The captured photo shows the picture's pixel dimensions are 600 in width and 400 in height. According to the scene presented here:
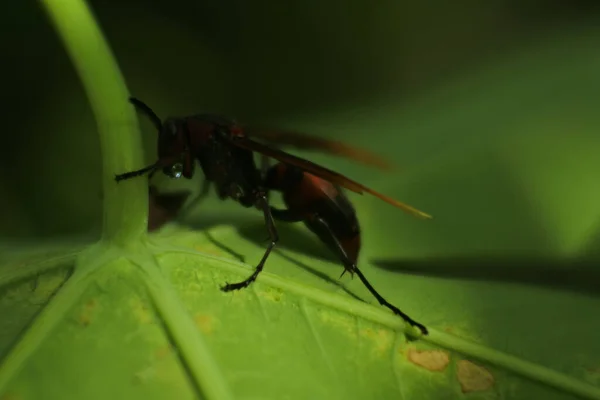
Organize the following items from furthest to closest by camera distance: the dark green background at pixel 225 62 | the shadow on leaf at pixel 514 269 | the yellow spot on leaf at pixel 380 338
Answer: the dark green background at pixel 225 62, the shadow on leaf at pixel 514 269, the yellow spot on leaf at pixel 380 338

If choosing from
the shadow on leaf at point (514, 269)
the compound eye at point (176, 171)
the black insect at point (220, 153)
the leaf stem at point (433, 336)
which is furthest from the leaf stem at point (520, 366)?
the compound eye at point (176, 171)

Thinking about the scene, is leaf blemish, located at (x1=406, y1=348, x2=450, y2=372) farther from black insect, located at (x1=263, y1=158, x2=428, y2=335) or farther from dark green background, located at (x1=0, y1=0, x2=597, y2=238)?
dark green background, located at (x1=0, y1=0, x2=597, y2=238)

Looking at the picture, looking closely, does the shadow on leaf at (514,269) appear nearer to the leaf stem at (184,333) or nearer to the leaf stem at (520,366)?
the leaf stem at (520,366)

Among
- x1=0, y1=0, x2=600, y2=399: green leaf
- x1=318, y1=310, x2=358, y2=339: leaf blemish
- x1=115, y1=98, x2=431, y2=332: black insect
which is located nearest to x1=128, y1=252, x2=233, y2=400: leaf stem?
x1=0, y1=0, x2=600, y2=399: green leaf

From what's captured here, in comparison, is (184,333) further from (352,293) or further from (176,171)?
(176,171)

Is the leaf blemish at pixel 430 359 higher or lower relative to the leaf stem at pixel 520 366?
lower

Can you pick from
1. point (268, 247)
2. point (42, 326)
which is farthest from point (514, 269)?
point (42, 326)
